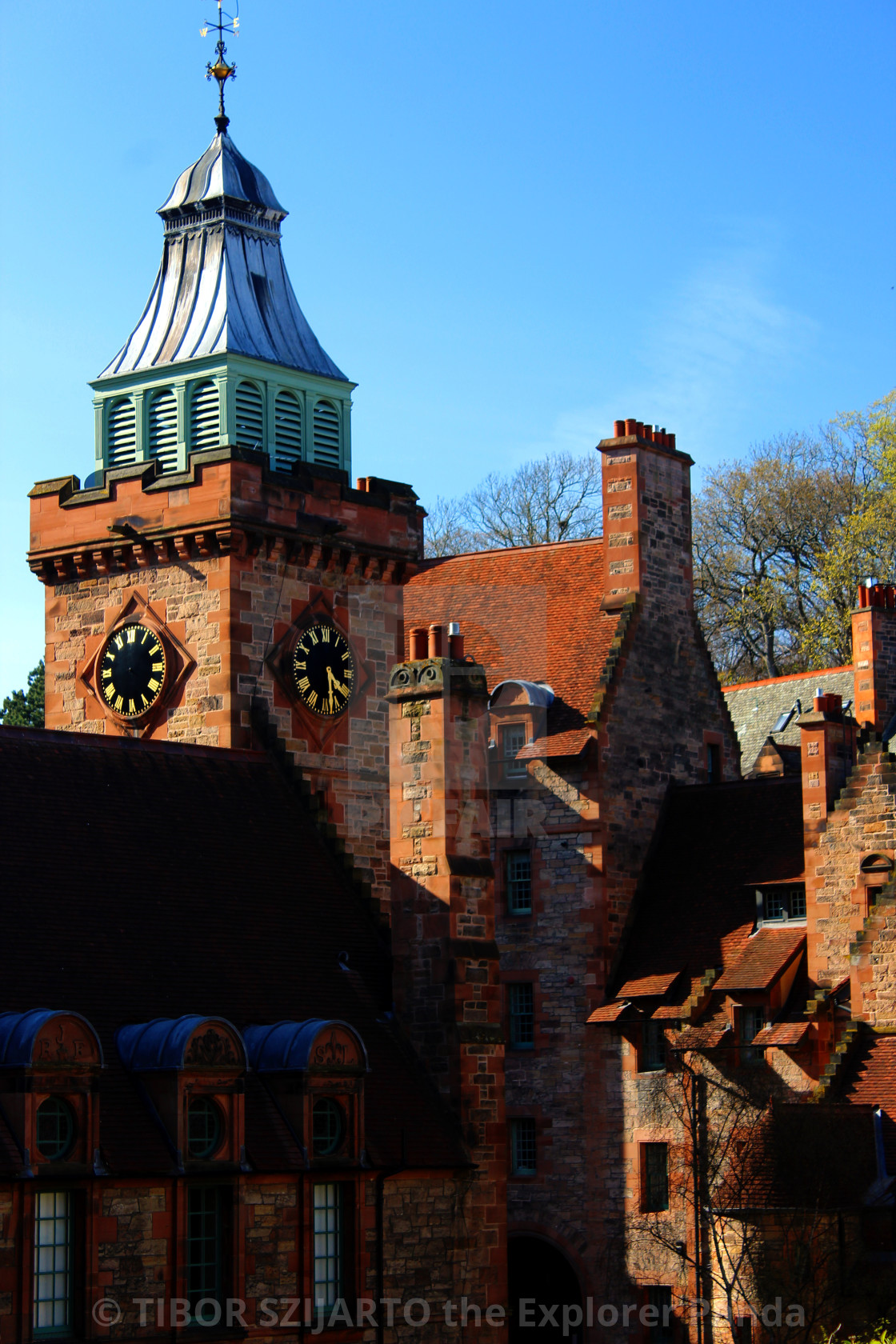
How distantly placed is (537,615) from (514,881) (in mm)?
6354

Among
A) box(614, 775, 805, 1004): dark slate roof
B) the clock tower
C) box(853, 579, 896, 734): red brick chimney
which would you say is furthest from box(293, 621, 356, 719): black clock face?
box(853, 579, 896, 734): red brick chimney

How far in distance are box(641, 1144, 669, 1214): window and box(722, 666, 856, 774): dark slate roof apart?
16.7m

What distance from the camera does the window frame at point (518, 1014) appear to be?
5025 centimetres

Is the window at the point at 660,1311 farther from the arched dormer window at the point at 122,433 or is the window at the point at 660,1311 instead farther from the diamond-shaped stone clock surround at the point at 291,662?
the arched dormer window at the point at 122,433

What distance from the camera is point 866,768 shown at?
46.7 meters

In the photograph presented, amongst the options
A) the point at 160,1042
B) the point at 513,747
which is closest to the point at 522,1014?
the point at 513,747

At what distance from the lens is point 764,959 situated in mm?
47250

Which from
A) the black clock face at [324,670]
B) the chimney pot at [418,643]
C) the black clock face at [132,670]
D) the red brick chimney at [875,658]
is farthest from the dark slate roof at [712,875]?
the black clock face at [132,670]

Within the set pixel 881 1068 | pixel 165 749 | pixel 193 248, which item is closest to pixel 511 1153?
pixel 881 1068

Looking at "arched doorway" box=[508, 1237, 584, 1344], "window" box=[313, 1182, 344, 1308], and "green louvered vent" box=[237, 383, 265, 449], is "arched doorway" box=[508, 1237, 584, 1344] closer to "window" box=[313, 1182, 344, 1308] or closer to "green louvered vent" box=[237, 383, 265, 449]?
"window" box=[313, 1182, 344, 1308]

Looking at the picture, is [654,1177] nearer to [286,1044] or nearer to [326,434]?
[286,1044]

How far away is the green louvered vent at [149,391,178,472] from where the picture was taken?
48.7 meters

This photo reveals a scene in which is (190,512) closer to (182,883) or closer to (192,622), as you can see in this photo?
(192,622)

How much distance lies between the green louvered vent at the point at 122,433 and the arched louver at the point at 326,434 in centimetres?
366
